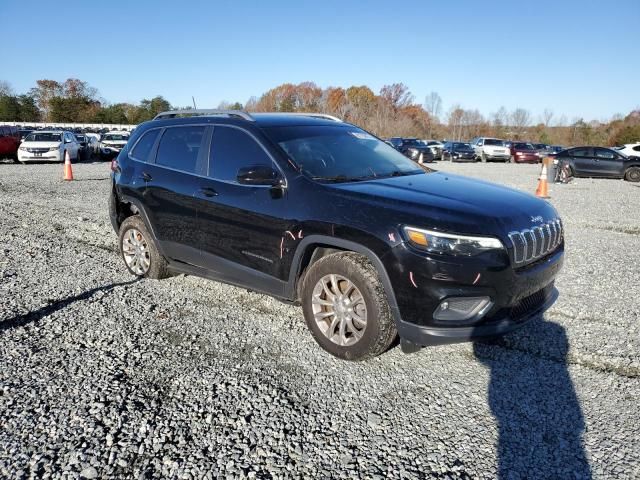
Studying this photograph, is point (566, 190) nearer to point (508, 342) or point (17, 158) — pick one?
point (508, 342)

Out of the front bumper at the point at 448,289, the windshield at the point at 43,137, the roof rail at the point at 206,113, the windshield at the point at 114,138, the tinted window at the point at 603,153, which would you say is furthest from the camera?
the windshield at the point at 114,138

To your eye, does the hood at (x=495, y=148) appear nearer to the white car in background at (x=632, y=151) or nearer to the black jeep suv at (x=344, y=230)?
the white car in background at (x=632, y=151)

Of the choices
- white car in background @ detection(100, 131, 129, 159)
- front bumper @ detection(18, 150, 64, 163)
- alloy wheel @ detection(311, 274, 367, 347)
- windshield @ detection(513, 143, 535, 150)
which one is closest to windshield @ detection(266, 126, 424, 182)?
alloy wheel @ detection(311, 274, 367, 347)

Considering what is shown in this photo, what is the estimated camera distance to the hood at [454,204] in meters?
3.15

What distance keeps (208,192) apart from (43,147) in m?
19.6

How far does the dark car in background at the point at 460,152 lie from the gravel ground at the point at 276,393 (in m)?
30.3

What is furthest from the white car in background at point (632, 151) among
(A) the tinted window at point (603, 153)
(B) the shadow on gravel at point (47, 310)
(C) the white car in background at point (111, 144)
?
(C) the white car in background at point (111, 144)

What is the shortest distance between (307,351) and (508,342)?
163cm

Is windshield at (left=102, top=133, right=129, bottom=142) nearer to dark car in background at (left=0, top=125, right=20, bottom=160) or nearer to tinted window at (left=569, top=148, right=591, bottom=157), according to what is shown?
dark car in background at (left=0, top=125, right=20, bottom=160)

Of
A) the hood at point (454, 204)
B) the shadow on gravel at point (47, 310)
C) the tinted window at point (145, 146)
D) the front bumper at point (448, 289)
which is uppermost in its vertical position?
the tinted window at point (145, 146)

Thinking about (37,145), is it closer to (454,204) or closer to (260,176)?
(260,176)

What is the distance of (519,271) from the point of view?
327 cm

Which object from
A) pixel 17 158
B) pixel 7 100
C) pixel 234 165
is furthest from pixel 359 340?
pixel 7 100

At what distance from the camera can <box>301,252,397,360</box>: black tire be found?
332cm
